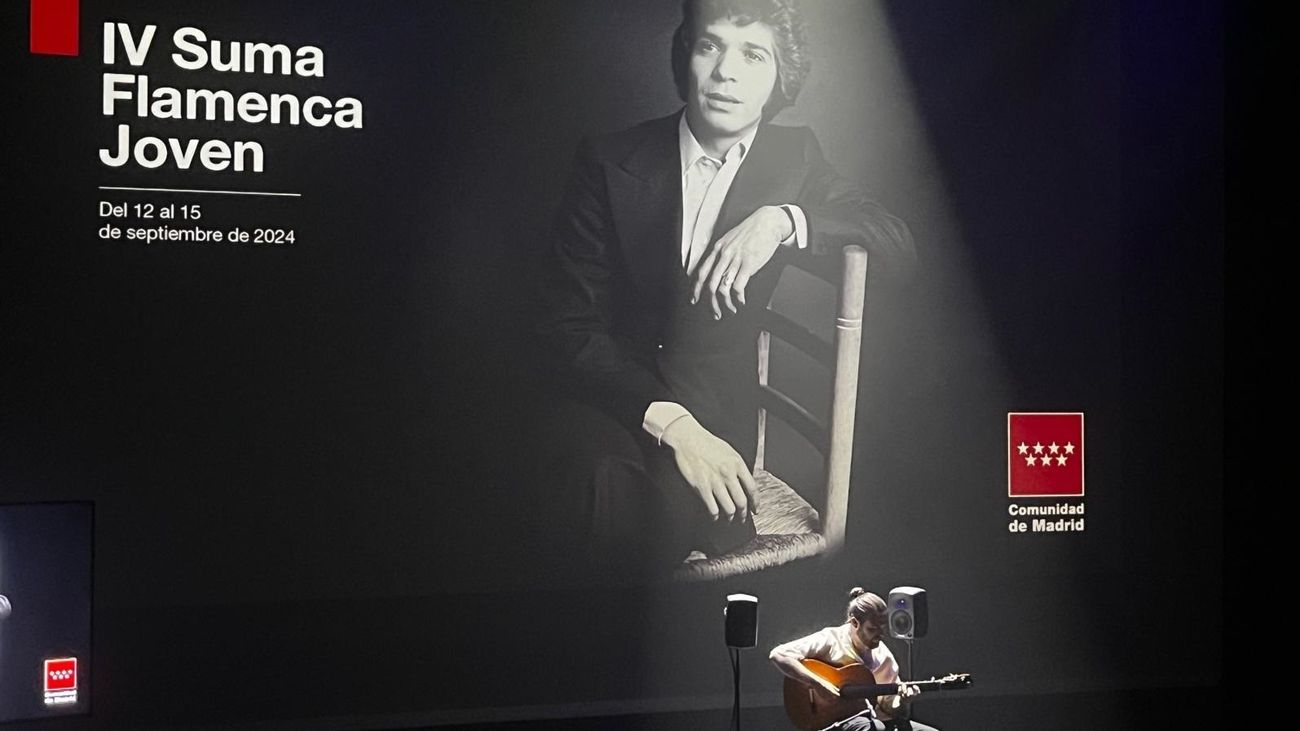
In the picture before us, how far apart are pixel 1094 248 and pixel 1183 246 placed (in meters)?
0.29

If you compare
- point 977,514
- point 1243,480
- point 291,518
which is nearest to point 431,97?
point 291,518

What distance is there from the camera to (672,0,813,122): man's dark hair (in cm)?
365

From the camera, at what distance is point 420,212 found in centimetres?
351

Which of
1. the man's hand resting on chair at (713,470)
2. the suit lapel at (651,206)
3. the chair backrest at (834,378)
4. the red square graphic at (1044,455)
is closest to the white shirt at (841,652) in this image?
the chair backrest at (834,378)

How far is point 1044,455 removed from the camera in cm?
386

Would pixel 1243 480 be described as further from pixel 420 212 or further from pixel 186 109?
pixel 186 109

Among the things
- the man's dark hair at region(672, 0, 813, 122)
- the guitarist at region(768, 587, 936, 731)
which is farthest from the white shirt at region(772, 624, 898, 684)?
the man's dark hair at region(672, 0, 813, 122)

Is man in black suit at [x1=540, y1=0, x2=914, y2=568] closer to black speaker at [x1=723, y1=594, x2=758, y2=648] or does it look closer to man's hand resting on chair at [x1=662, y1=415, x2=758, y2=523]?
man's hand resting on chair at [x1=662, y1=415, x2=758, y2=523]

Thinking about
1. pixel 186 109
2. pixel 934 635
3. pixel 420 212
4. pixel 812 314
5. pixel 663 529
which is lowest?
pixel 934 635

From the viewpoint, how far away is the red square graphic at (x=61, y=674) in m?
3.09

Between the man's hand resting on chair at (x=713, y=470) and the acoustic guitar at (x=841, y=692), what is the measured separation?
45 cm

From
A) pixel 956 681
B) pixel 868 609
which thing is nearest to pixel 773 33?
pixel 868 609

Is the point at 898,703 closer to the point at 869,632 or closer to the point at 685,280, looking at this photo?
the point at 869,632

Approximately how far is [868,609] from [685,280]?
39.4 inches
